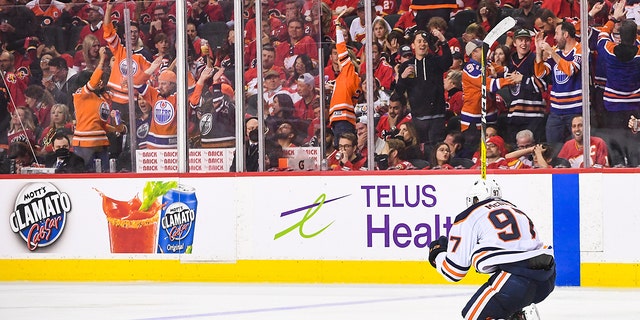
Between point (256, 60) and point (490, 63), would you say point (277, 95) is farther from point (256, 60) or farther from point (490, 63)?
point (490, 63)

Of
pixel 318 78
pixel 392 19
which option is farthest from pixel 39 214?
pixel 392 19

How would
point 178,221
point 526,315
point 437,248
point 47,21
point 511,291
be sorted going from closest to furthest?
point 511,291 → point 526,315 → point 437,248 → point 178,221 → point 47,21

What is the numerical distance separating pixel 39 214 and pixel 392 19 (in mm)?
3596

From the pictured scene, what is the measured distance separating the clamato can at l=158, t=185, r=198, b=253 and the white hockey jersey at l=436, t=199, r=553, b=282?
5.08 metres

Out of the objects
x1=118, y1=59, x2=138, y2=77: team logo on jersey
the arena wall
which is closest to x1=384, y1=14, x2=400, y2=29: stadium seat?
the arena wall

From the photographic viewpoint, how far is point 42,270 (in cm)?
1035

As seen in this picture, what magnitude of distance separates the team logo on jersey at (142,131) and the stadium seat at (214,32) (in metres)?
0.95

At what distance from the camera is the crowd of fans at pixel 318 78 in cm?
1005

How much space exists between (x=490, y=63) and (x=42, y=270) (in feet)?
14.2

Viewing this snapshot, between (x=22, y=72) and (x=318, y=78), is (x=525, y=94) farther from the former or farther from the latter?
(x=22, y=72)

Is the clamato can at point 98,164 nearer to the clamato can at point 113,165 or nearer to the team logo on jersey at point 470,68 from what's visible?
the clamato can at point 113,165

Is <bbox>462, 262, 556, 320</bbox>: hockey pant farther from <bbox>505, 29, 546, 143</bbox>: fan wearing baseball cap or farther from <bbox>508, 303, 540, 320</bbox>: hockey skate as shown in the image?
<bbox>505, 29, 546, 143</bbox>: fan wearing baseball cap

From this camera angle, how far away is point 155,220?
10227 millimetres

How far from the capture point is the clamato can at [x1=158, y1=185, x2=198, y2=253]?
10109mm
